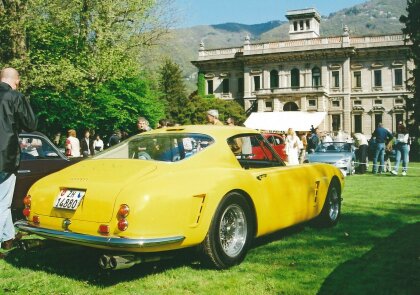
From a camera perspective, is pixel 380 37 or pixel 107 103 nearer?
pixel 107 103

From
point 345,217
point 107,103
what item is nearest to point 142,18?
point 107,103

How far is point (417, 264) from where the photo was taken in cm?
469

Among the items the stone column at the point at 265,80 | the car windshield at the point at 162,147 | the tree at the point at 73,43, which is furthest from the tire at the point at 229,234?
the stone column at the point at 265,80

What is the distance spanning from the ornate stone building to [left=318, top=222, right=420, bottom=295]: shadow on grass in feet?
172

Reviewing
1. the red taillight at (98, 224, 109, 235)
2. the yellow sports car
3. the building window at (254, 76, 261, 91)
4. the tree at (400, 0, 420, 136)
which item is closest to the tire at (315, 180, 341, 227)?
the yellow sports car

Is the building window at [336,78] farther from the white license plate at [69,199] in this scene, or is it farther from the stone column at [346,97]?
the white license plate at [69,199]

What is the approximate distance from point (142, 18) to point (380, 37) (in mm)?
40604

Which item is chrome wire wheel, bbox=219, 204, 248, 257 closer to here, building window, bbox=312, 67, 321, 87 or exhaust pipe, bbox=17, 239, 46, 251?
exhaust pipe, bbox=17, 239, 46, 251

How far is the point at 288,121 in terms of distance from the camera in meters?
43.2

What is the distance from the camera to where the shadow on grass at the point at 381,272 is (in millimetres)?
3971

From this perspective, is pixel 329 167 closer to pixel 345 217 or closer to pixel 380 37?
pixel 345 217

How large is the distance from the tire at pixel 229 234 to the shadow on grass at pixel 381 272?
944 millimetres

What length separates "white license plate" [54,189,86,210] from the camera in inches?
162

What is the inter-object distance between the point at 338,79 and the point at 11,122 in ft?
188
